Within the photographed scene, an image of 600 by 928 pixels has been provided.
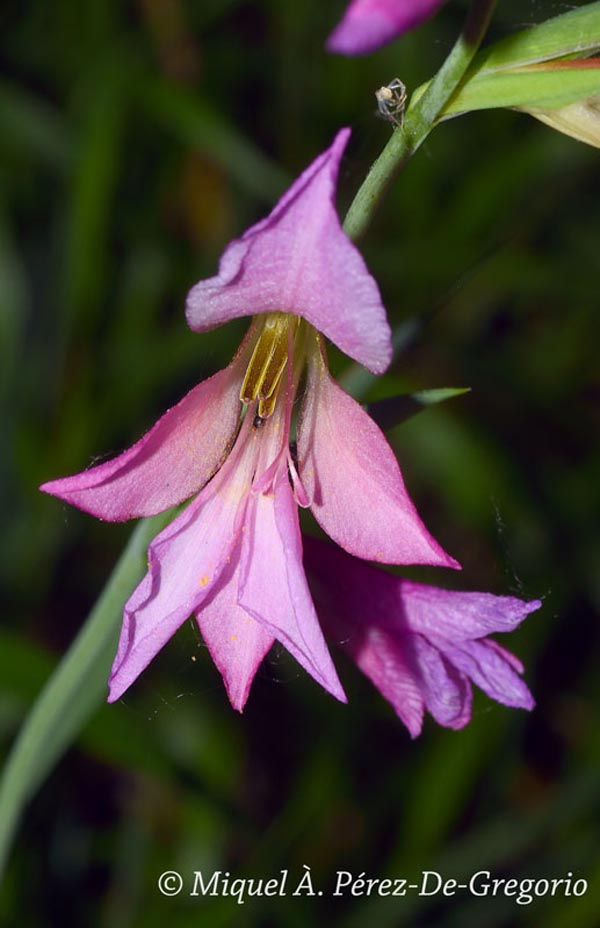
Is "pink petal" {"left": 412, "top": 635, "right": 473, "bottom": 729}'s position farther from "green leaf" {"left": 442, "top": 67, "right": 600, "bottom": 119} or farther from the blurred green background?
the blurred green background

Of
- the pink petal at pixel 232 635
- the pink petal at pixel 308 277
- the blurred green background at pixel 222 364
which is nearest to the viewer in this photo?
the pink petal at pixel 308 277

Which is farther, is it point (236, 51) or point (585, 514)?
point (236, 51)

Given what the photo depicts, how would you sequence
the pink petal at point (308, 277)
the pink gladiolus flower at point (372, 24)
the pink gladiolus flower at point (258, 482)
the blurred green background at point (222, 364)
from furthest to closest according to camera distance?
the blurred green background at point (222, 364)
the pink gladiolus flower at point (258, 482)
the pink petal at point (308, 277)
the pink gladiolus flower at point (372, 24)

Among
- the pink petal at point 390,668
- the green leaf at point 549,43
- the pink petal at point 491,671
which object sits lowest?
the pink petal at point 491,671

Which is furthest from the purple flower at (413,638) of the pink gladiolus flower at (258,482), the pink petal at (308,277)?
the pink petal at (308,277)

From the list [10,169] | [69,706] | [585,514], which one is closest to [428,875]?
[585,514]

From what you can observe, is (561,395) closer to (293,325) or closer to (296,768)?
(296,768)

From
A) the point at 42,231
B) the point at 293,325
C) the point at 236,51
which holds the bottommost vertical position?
the point at 293,325

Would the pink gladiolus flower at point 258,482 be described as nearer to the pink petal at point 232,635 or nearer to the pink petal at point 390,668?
the pink petal at point 232,635
